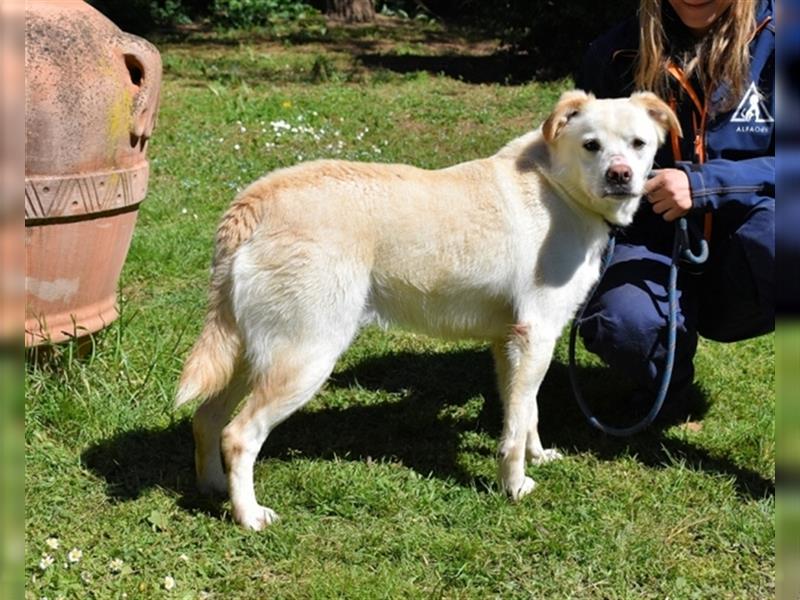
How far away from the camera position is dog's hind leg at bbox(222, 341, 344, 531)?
3.04m

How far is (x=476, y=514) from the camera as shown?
10.8 feet

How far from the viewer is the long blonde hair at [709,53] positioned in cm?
348

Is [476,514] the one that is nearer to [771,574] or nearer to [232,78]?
[771,574]

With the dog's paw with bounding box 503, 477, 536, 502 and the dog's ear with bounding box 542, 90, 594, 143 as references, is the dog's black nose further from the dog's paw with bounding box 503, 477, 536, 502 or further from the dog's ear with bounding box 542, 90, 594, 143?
the dog's paw with bounding box 503, 477, 536, 502

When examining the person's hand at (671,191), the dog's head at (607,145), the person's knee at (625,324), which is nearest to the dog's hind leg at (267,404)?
the dog's head at (607,145)

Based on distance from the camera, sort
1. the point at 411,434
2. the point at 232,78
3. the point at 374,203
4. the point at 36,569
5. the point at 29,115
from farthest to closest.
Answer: the point at 232,78, the point at 411,434, the point at 29,115, the point at 374,203, the point at 36,569

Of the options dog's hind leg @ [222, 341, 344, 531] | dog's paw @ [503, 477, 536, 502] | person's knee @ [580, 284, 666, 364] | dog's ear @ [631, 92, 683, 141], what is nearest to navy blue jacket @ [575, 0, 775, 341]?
dog's ear @ [631, 92, 683, 141]

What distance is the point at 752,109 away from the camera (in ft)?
11.7

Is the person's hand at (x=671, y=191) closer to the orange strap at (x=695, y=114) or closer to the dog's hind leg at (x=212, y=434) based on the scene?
the orange strap at (x=695, y=114)

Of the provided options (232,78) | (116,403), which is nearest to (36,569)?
(116,403)

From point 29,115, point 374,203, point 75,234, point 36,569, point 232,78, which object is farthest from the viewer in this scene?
point 232,78

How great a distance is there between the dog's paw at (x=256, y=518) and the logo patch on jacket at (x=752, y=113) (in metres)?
2.34

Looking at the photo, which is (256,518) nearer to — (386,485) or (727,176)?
(386,485)

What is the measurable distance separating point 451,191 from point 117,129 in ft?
4.75
